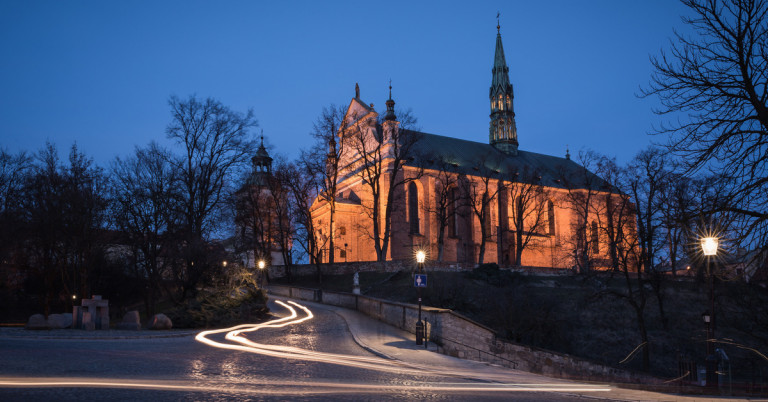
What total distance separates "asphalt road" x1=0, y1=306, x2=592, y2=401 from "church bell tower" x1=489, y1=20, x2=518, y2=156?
6153 centimetres

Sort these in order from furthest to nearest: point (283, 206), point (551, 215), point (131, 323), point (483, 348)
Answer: point (551, 215) < point (283, 206) < point (483, 348) < point (131, 323)

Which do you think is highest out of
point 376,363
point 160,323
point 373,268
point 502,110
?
point 502,110

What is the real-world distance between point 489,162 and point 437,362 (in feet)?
176

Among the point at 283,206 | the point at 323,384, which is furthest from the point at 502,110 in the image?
the point at 323,384

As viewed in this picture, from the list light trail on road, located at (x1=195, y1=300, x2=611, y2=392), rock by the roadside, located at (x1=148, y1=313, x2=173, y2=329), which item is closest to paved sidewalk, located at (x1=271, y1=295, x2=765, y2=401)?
light trail on road, located at (x1=195, y1=300, x2=611, y2=392)

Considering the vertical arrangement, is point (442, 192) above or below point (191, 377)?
above

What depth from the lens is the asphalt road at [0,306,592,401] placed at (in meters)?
8.70

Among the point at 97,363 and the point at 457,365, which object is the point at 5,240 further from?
the point at 457,365

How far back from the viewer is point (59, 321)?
827 inches

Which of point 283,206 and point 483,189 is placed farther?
point 483,189

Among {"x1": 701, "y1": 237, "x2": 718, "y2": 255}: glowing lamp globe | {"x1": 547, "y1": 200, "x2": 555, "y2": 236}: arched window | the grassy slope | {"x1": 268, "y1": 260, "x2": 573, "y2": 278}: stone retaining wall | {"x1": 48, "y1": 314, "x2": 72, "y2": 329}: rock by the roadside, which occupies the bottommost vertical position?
the grassy slope

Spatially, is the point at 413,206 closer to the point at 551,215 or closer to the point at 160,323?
the point at 551,215

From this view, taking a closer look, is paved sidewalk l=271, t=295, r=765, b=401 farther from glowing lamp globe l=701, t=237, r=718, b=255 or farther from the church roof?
the church roof

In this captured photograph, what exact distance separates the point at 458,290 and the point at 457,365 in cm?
1975
